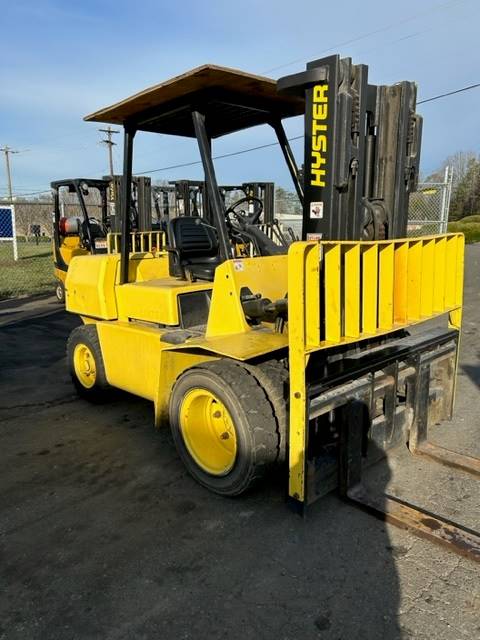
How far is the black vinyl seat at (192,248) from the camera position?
458 centimetres

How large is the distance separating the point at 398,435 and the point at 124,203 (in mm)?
3028

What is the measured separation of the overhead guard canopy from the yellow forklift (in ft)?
0.06

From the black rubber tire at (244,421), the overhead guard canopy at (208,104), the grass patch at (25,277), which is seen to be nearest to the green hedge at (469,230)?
the grass patch at (25,277)

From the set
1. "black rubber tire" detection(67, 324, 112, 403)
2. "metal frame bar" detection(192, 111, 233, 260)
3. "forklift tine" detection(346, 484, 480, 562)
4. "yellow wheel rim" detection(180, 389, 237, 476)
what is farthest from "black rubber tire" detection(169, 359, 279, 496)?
"black rubber tire" detection(67, 324, 112, 403)

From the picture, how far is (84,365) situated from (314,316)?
3245mm

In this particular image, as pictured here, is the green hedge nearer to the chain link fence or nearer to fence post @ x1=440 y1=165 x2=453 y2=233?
the chain link fence

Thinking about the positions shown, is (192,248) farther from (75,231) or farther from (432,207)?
(432,207)

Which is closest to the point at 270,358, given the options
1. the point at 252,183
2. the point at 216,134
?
the point at 216,134

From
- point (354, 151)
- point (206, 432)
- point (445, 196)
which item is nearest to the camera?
point (354, 151)

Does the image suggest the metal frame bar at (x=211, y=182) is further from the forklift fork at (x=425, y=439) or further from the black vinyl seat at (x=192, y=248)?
the forklift fork at (x=425, y=439)

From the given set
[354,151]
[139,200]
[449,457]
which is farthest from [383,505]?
[139,200]

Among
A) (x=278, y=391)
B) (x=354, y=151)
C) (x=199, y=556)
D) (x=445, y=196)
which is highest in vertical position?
(x=445, y=196)

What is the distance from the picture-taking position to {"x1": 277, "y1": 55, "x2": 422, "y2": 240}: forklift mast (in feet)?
11.0

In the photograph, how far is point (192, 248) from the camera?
4.66m
